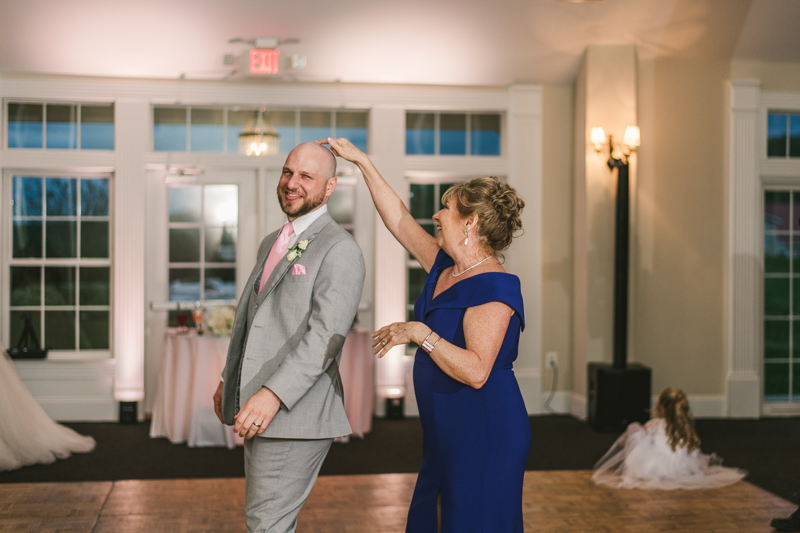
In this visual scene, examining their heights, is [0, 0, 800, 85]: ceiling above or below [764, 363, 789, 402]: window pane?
above

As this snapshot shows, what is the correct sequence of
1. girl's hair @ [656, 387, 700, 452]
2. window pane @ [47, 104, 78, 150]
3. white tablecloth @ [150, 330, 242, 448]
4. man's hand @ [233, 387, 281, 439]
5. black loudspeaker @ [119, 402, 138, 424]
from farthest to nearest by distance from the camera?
1. window pane @ [47, 104, 78, 150]
2. black loudspeaker @ [119, 402, 138, 424]
3. white tablecloth @ [150, 330, 242, 448]
4. girl's hair @ [656, 387, 700, 452]
5. man's hand @ [233, 387, 281, 439]

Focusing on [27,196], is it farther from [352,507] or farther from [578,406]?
[578,406]

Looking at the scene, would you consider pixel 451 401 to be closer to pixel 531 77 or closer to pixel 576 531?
pixel 576 531

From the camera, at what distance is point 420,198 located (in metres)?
6.20

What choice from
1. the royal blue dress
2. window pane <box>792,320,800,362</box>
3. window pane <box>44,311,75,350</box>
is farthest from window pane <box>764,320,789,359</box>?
window pane <box>44,311,75,350</box>

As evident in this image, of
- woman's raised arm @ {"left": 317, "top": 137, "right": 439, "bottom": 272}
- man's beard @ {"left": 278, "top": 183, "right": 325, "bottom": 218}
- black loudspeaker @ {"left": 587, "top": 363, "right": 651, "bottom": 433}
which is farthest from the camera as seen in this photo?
black loudspeaker @ {"left": 587, "top": 363, "right": 651, "bottom": 433}

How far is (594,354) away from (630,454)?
1644 mm

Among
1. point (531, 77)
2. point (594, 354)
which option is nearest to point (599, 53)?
point (531, 77)

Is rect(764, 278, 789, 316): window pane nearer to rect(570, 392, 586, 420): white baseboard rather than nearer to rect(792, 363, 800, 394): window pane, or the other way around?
rect(792, 363, 800, 394): window pane

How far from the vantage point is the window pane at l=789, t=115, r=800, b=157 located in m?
6.17

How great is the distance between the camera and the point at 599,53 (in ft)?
18.6

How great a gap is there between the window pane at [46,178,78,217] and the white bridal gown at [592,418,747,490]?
4699mm

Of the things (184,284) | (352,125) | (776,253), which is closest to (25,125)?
(184,284)

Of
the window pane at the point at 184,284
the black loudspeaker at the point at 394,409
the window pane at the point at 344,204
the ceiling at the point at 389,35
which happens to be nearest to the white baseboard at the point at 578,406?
the black loudspeaker at the point at 394,409
